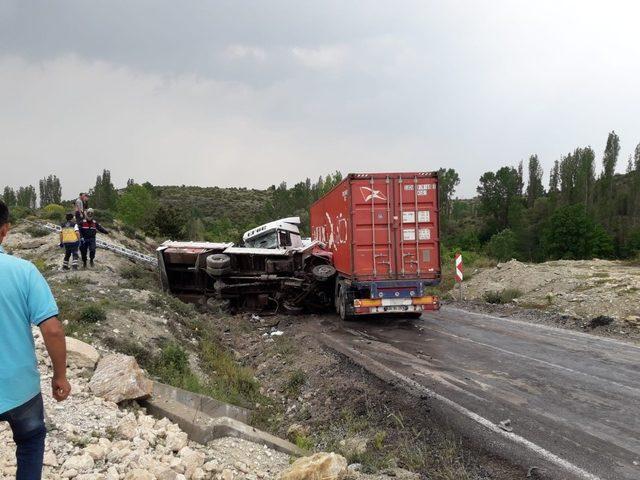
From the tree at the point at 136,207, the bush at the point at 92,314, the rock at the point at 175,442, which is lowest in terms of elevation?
the rock at the point at 175,442

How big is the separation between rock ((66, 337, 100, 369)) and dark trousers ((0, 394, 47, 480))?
265 cm

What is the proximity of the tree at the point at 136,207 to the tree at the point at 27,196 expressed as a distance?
39.7m

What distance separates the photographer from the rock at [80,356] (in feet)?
18.0

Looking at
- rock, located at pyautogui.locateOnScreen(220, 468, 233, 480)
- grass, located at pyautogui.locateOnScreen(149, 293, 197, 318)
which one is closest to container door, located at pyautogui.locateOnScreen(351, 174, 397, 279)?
grass, located at pyautogui.locateOnScreen(149, 293, 197, 318)

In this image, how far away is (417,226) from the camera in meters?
11.3

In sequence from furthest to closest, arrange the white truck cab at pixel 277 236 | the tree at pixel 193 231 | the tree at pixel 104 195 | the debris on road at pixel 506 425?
the tree at pixel 104 195, the tree at pixel 193 231, the white truck cab at pixel 277 236, the debris on road at pixel 506 425

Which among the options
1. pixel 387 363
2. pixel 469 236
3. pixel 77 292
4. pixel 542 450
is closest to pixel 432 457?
pixel 542 450

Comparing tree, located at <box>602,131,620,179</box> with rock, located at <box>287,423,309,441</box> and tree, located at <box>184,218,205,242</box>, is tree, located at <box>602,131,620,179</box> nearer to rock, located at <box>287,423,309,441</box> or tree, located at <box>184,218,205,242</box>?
tree, located at <box>184,218,205,242</box>

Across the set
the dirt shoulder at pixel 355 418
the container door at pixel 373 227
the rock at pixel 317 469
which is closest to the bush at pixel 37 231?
the dirt shoulder at pixel 355 418

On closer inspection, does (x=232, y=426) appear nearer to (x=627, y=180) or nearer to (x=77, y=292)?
(x=77, y=292)

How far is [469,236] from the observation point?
6269cm

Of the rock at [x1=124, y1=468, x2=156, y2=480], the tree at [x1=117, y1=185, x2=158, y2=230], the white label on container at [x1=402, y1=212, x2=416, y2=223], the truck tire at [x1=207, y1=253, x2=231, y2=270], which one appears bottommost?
the rock at [x1=124, y1=468, x2=156, y2=480]

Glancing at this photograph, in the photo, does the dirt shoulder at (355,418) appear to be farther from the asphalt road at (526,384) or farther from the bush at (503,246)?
the bush at (503,246)

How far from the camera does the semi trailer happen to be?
11.1 m
